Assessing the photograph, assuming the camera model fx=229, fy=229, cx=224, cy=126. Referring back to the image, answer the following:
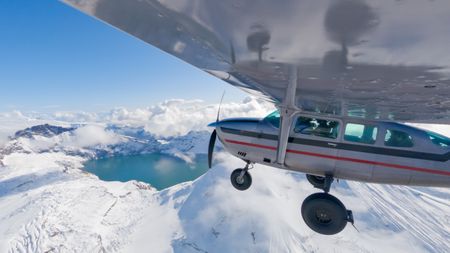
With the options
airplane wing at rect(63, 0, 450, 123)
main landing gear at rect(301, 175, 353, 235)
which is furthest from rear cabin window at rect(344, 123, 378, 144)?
airplane wing at rect(63, 0, 450, 123)

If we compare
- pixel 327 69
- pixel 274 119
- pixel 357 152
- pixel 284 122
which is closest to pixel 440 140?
pixel 357 152

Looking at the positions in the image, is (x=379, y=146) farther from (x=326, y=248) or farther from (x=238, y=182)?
(x=326, y=248)

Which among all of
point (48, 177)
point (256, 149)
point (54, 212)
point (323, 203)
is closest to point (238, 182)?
point (256, 149)

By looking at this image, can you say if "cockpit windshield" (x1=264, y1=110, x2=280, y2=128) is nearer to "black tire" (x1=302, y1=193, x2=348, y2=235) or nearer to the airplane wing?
"black tire" (x1=302, y1=193, x2=348, y2=235)

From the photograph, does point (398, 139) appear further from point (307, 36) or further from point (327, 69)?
point (307, 36)

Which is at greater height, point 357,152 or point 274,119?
point 274,119
